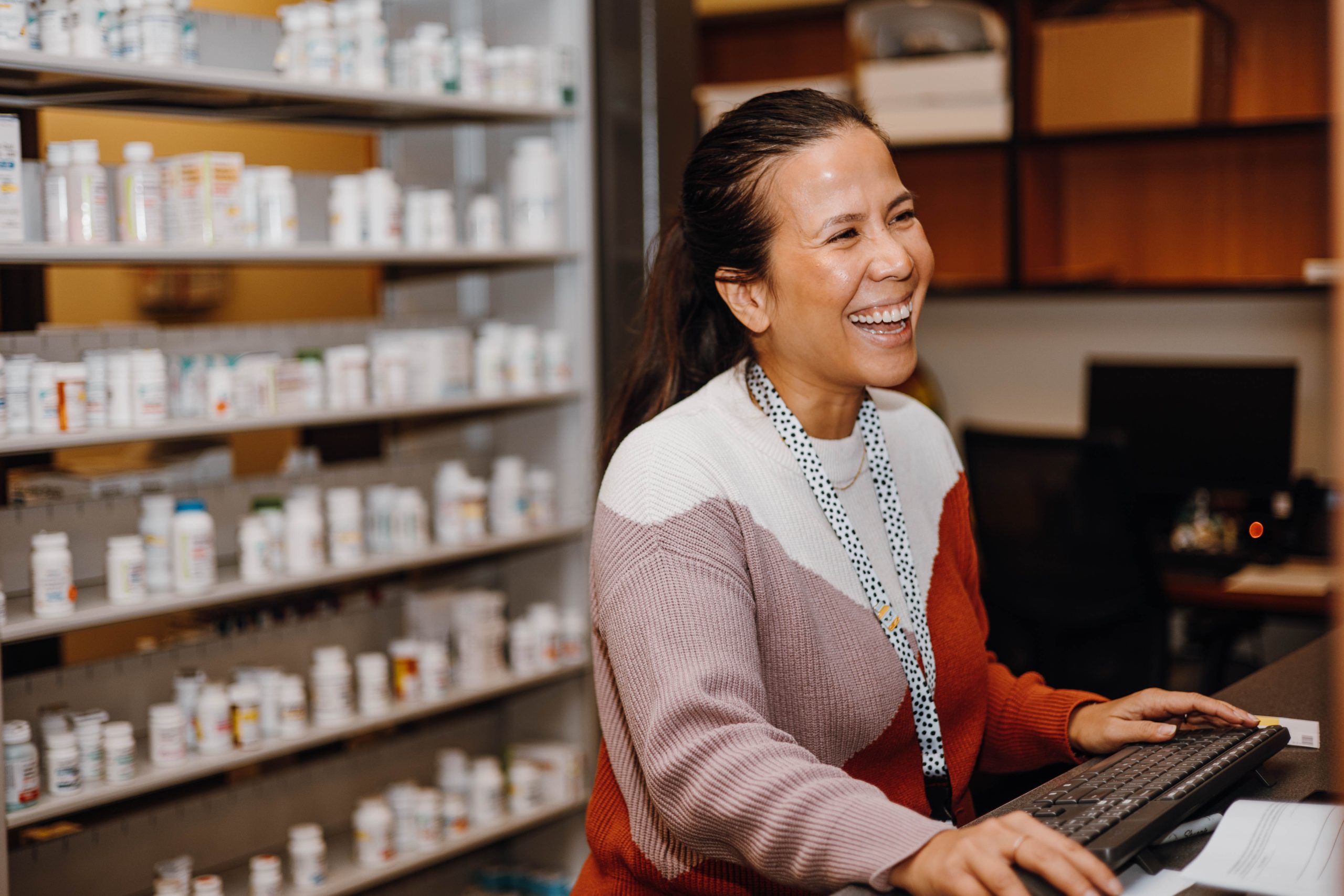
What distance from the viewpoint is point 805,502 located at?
4.63 feet

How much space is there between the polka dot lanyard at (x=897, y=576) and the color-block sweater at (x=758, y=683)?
12mm

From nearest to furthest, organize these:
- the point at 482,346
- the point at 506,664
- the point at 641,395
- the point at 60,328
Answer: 1. the point at 641,395
2. the point at 60,328
3. the point at 482,346
4. the point at 506,664

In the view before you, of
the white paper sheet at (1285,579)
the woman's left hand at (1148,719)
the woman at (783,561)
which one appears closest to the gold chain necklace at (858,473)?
the woman at (783,561)

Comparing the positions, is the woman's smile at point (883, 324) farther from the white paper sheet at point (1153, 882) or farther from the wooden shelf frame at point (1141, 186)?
the wooden shelf frame at point (1141, 186)

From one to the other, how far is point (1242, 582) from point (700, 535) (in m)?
2.41

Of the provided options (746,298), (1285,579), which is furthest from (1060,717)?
(1285,579)

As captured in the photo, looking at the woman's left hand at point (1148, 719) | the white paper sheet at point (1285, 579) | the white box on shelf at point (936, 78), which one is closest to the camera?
the woman's left hand at point (1148, 719)

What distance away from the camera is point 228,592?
2.40 meters

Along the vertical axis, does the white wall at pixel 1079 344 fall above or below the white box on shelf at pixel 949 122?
below

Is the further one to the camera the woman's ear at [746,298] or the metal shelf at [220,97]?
the metal shelf at [220,97]

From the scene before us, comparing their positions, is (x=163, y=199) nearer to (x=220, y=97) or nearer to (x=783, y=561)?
(x=220, y=97)

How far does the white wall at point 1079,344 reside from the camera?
387 cm

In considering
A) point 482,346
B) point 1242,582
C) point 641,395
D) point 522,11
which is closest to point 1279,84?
point 1242,582

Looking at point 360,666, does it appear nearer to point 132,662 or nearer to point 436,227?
point 132,662
